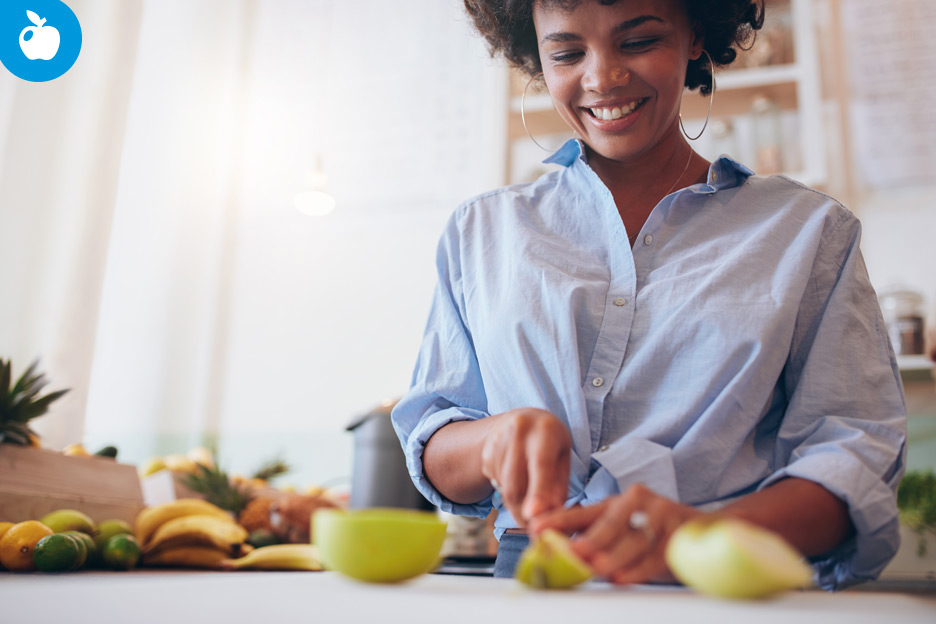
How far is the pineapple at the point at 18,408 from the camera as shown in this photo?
4.26 ft

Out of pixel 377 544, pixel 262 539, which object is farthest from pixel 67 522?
pixel 377 544

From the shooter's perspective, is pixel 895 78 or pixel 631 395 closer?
pixel 631 395

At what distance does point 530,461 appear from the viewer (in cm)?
56

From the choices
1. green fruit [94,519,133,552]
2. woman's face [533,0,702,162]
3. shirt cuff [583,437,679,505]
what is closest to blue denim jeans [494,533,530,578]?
shirt cuff [583,437,679,505]

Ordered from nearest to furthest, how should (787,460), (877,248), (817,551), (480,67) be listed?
1. (817,551)
2. (787,460)
3. (877,248)
4. (480,67)

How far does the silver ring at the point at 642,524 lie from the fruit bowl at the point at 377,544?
0.14 meters

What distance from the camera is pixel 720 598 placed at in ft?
1.48

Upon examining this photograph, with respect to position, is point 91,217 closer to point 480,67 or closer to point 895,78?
point 480,67

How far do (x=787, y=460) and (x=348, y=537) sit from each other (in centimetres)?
47

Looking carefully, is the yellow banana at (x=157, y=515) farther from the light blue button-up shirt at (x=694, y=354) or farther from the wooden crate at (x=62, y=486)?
the light blue button-up shirt at (x=694, y=354)

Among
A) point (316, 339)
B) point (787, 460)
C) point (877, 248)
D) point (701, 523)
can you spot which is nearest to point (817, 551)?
point (787, 460)

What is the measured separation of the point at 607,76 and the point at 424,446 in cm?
45

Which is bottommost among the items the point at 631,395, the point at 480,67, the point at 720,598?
the point at 720,598

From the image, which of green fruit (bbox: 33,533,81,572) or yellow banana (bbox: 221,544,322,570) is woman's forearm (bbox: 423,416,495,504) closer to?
green fruit (bbox: 33,533,81,572)
